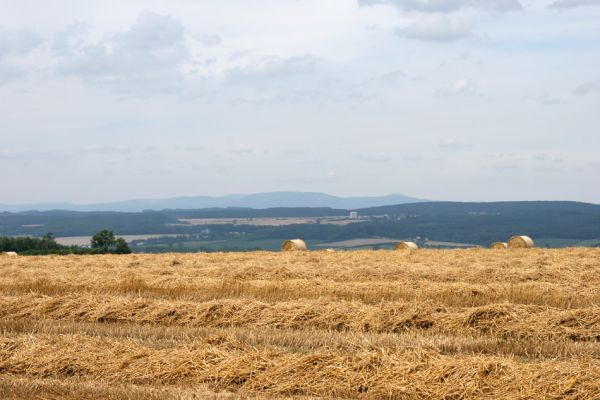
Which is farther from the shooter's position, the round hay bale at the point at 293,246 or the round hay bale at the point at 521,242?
the round hay bale at the point at 293,246

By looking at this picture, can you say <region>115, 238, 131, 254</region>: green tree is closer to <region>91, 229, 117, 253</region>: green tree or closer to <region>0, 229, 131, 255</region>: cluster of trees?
<region>0, 229, 131, 255</region>: cluster of trees

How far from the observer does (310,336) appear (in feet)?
37.7

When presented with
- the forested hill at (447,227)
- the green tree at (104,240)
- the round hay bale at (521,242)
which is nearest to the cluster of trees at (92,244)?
the green tree at (104,240)

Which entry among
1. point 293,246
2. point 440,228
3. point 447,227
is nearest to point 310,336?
point 293,246

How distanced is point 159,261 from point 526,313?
17979mm

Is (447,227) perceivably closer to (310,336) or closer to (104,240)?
(104,240)

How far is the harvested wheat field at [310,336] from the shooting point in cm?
827

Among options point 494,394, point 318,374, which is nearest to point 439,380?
point 494,394

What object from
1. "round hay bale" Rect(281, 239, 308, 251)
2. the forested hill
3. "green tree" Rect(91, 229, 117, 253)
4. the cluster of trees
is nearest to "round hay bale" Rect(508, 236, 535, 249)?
"round hay bale" Rect(281, 239, 308, 251)

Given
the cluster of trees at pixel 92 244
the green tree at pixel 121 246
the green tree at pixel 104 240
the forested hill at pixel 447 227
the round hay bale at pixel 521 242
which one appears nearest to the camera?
the round hay bale at pixel 521 242

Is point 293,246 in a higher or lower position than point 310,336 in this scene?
higher

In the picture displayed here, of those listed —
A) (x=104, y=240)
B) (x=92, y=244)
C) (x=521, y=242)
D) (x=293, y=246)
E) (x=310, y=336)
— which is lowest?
(x=92, y=244)

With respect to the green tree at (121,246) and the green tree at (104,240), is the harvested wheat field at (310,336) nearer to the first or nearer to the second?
the green tree at (121,246)

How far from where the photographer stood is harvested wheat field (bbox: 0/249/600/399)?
8.27 metres
